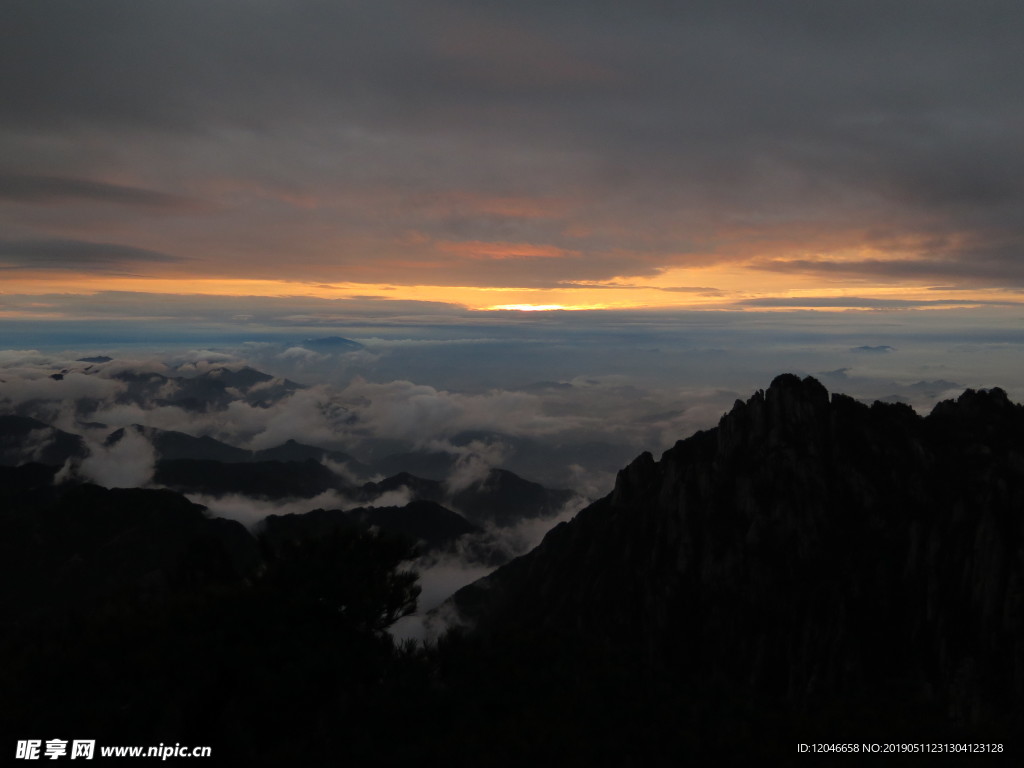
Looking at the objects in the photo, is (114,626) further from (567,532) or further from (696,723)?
(567,532)

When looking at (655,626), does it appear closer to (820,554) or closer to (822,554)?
(820,554)

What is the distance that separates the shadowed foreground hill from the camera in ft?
224

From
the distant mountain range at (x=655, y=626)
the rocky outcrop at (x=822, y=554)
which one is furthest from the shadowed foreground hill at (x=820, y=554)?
the distant mountain range at (x=655, y=626)

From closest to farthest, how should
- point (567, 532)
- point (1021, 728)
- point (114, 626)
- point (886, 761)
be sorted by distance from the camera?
point (886, 761) < point (1021, 728) < point (114, 626) < point (567, 532)

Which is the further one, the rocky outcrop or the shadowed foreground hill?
the rocky outcrop

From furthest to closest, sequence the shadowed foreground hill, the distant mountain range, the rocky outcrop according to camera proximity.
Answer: the rocky outcrop
the shadowed foreground hill
the distant mountain range

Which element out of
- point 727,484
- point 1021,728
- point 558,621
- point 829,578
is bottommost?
point 558,621

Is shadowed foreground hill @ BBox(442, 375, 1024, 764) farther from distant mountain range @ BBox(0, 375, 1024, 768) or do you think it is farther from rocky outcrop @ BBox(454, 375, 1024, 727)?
distant mountain range @ BBox(0, 375, 1024, 768)

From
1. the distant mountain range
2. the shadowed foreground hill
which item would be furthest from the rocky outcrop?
the distant mountain range

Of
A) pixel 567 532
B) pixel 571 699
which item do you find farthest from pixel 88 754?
pixel 567 532

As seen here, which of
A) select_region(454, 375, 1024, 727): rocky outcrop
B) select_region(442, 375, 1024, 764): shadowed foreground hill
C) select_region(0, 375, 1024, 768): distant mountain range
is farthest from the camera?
select_region(454, 375, 1024, 727): rocky outcrop

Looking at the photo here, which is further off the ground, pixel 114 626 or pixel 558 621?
pixel 114 626

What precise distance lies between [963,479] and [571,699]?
8278 cm

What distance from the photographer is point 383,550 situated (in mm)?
33250
